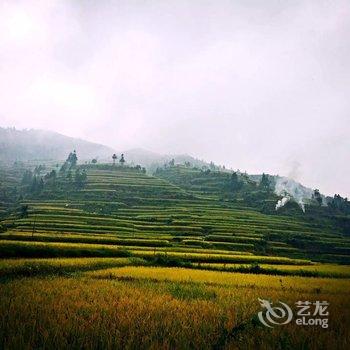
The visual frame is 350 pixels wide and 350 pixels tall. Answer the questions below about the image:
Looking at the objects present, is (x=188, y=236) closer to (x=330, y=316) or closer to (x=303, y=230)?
(x=303, y=230)

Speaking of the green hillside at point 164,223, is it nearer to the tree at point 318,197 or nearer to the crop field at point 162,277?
the crop field at point 162,277

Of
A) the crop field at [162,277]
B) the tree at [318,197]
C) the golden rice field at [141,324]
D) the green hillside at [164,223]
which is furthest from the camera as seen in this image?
the tree at [318,197]

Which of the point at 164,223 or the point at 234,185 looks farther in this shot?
the point at 234,185

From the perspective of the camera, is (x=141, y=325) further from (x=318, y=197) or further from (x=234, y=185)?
(x=318, y=197)

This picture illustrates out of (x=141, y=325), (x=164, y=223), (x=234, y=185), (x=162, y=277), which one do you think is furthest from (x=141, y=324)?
(x=234, y=185)

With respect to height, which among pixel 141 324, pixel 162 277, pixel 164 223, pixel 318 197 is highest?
pixel 318 197

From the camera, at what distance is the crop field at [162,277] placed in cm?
775

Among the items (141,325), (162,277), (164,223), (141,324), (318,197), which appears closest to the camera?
(141,325)

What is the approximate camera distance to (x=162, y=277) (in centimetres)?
2078

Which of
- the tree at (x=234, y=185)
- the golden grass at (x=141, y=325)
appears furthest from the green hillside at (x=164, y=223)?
the golden grass at (x=141, y=325)

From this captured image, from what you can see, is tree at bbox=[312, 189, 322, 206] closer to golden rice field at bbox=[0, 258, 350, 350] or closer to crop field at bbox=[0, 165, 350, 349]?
crop field at bbox=[0, 165, 350, 349]

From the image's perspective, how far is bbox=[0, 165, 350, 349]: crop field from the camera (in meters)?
7.75

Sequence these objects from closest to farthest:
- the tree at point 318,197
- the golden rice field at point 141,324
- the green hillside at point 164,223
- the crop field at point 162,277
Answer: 1. the golden rice field at point 141,324
2. the crop field at point 162,277
3. the green hillside at point 164,223
4. the tree at point 318,197

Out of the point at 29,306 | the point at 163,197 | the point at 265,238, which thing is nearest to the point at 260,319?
the point at 29,306
